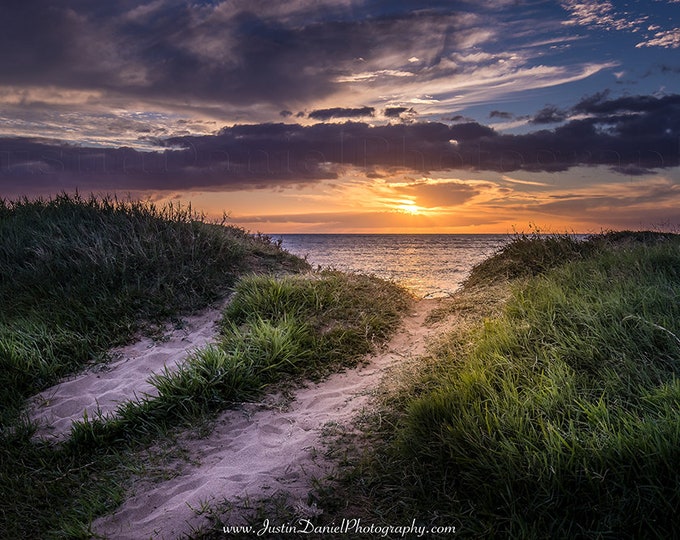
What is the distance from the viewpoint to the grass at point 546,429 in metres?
3.12

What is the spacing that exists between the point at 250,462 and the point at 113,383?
321cm

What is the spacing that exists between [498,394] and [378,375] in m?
2.49

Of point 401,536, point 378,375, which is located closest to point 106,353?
point 378,375

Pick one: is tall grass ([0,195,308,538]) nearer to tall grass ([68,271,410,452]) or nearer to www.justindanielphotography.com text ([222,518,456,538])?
tall grass ([68,271,410,452])

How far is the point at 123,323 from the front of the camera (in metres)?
8.12

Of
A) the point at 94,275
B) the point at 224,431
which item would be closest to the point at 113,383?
the point at 224,431

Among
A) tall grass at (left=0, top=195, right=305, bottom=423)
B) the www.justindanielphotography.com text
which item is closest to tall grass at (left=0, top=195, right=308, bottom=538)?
tall grass at (left=0, top=195, right=305, bottom=423)

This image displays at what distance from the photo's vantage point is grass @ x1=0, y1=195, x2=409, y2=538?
489 cm

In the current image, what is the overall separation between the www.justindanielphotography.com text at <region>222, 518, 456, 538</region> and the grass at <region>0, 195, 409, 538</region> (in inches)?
55.2

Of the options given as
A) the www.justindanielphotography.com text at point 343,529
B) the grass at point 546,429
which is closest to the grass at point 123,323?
the www.justindanielphotography.com text at point 343,529

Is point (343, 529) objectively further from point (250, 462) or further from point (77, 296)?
point (77, 296)

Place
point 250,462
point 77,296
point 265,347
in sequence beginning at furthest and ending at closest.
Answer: point 77,296, point 265,347, point 250,462

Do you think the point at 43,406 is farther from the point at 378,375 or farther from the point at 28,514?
the point at 378,375

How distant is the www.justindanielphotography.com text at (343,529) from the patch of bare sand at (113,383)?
243cm
